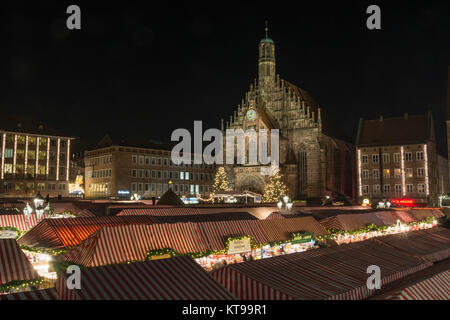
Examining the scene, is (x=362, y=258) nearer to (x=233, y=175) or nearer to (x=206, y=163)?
(x=233, y=175)

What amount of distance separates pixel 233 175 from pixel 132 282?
61.6m

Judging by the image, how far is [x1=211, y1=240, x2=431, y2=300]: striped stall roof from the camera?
10219mm

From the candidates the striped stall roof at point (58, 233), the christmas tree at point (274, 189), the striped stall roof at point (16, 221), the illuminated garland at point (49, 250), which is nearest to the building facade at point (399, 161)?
the christmas tree at point (274, 189)

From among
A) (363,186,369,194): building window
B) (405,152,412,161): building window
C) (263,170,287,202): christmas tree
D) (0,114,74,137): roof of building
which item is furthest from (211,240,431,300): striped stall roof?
(0,114,74,137): roof of building

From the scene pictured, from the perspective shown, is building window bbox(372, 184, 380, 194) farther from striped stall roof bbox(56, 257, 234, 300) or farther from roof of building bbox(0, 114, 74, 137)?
striped stall roof bbox(56, 257, 234, 300)

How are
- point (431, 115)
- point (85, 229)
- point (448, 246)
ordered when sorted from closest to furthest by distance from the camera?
point (85, 229) < point (448, 246) < point (431, 115)

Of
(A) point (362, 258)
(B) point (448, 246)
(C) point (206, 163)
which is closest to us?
(A) point (362, 258)

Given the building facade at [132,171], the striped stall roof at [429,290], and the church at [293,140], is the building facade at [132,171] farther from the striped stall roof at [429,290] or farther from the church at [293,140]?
the striped stall roof at [429,290]

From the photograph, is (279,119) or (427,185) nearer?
(427,185)

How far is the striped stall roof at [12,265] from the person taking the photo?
1149 cm

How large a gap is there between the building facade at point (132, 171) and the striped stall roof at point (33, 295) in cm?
5977

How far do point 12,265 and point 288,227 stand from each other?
548 inches
